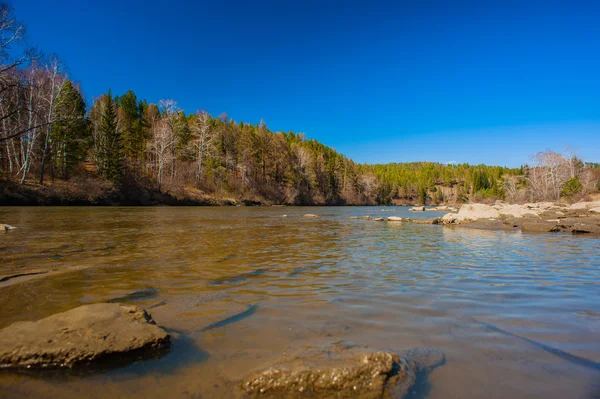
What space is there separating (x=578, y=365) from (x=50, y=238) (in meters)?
12.5

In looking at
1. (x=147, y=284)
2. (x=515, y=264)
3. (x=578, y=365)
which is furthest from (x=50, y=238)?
(x=515, y=264)

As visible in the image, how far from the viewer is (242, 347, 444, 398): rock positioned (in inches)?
83.8

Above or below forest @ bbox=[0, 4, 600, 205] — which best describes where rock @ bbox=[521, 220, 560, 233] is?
below

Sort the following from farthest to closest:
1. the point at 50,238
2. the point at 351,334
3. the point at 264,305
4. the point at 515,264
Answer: the point at 50,238 < the point at 515,264 < the point at 264,305 < the point at 351,334

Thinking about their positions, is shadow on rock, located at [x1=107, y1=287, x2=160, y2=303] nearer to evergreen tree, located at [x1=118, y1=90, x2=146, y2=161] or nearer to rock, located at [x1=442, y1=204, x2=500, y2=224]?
rock, located at [x1=442, y1=204, x2=500, y2=224]

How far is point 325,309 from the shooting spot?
397cm

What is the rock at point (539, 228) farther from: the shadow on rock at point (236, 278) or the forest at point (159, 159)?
the forest at point (159, 159)

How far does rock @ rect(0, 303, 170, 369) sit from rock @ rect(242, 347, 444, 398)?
112 centimetres

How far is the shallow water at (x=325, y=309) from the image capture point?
2324mm

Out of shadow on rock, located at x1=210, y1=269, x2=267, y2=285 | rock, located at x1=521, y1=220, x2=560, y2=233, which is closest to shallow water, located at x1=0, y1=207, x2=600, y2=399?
shadow on rock, located at x1=210, y1=269, x2=267, y2=285

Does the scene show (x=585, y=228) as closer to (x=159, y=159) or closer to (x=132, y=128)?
(x=159, y=159)

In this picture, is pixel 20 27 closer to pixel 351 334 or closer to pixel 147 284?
pixel 147 284

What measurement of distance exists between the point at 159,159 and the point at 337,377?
2059 inches

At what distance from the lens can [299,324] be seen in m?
3.46
